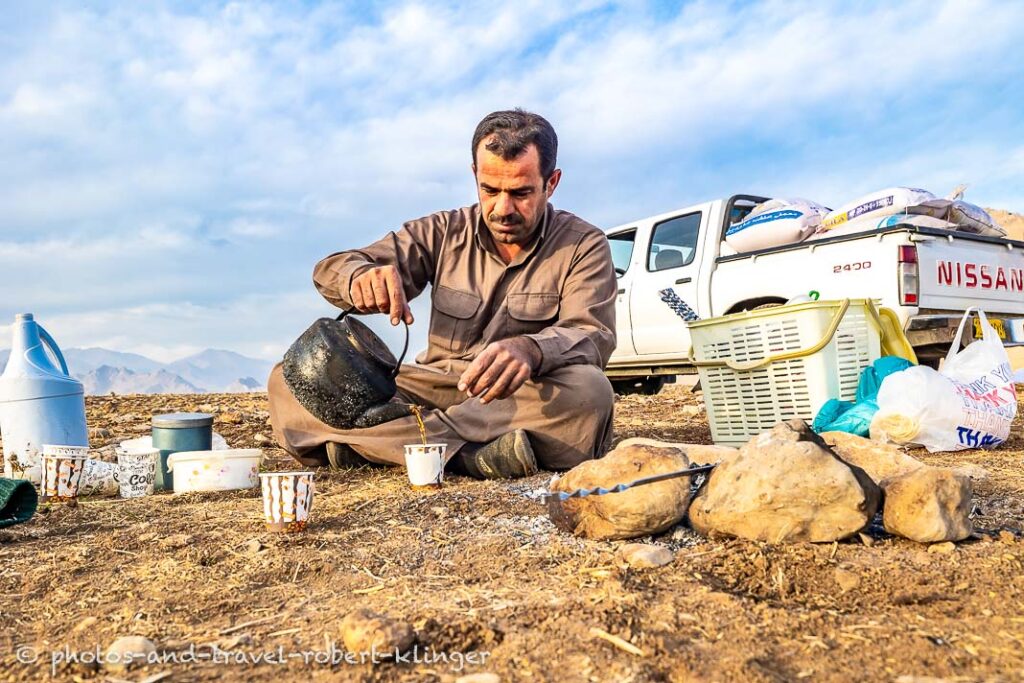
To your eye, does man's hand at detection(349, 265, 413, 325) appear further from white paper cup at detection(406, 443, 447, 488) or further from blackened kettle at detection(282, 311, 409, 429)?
white paper cup at detection(406, 443, 447, 488)

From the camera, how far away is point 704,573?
1670mm

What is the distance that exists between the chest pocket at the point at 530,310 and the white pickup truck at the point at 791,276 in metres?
2.64

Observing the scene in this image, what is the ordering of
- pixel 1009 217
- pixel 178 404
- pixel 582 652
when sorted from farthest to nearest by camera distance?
1. pixel 1009 217
2. pixel 178 404
3. pixel 582 652

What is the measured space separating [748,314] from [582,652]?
9.94 ft

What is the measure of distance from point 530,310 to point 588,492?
1.64 m

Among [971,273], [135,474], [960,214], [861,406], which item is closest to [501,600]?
[135,474]

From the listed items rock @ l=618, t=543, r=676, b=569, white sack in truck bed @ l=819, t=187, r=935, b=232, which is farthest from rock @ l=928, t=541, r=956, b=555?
white sack in truck bed @ l=819, t=187, r=935, b=232

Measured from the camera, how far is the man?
3.20 meters

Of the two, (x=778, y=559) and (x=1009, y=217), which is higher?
(x=1009, y=217)

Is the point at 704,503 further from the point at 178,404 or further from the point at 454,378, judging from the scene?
the point at 178,404

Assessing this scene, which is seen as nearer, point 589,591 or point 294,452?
point 589,591

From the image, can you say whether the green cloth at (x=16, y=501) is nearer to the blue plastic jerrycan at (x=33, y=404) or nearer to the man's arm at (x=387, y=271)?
the blue plastic jerrycan at (x=33, y=404)

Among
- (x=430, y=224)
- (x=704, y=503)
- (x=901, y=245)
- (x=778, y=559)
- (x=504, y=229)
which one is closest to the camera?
(x=778, y=559)

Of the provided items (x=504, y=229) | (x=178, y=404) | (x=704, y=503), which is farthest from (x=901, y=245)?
(x=178, y=404)
